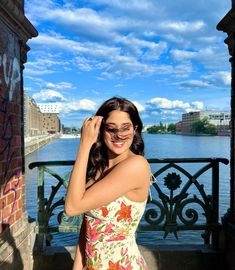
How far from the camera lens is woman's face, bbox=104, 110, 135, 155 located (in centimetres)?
206

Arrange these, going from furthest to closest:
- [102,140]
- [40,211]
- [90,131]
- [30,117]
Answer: [30,117] → [40,211] → [102,140] → [90,131]

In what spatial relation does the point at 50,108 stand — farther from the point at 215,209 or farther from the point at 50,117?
the point at 215,209

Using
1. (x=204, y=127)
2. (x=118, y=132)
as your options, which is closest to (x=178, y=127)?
(x=204, y=127)

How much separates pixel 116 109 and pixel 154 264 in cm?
295

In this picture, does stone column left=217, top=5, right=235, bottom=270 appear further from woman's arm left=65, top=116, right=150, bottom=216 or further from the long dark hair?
woman's arm left=65, top=116, right=150, bottom=216

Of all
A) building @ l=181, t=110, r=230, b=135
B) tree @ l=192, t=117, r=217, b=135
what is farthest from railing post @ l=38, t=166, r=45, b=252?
tree @ l=192, t=117, r=217, b=135

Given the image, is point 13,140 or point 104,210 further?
point 13,140

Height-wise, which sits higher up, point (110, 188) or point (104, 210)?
point (110, 188)

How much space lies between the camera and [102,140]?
2207mm

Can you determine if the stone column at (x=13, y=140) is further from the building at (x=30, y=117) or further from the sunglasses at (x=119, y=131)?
the building at (x=30, y=117)

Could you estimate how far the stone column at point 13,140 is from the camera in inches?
138

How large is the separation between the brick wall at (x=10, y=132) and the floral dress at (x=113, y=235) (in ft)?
5.52

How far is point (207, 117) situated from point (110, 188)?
17216 centimetres

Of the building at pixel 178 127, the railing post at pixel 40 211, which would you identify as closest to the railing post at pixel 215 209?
the railing post at pixel 40 211
